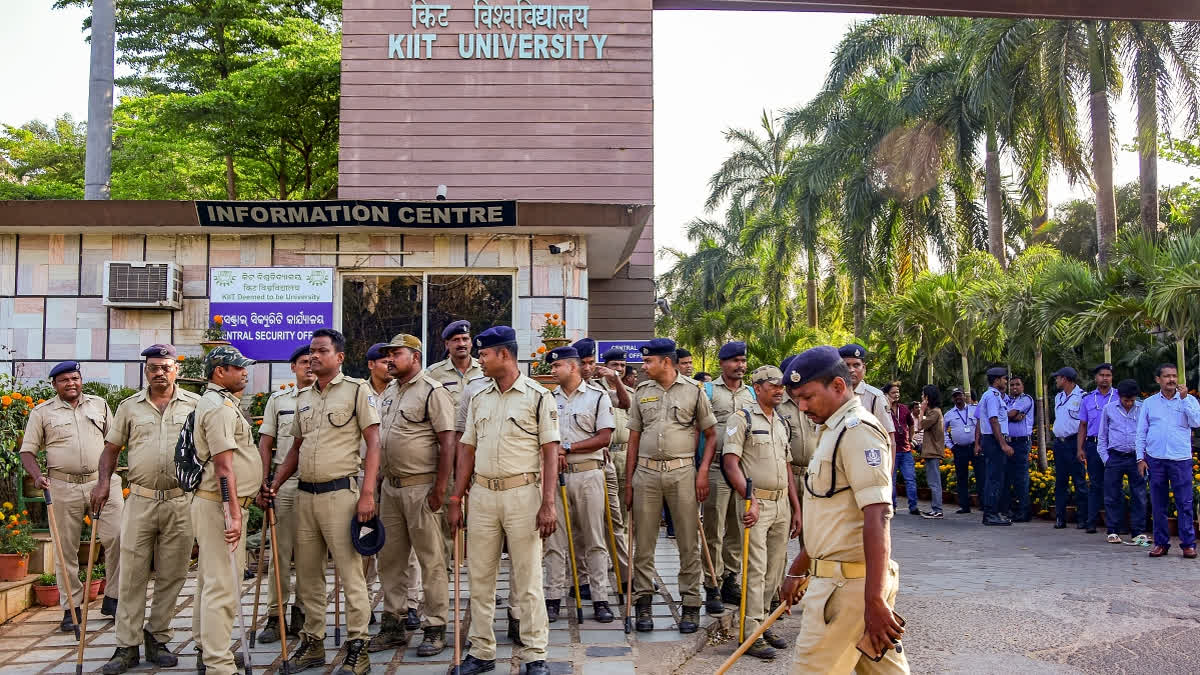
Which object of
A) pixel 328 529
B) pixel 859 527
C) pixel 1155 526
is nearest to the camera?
pixel 859 527

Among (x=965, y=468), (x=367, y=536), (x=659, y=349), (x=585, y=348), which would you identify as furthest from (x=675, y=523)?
(x=965, y=468)

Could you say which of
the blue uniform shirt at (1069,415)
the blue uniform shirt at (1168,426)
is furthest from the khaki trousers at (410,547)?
the blue uniform shirt at (1069,415)

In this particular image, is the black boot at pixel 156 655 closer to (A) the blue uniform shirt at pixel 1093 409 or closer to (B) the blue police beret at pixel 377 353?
(B) the blue police beret at pixel 377 353

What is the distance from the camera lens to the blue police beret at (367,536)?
5.89 meters

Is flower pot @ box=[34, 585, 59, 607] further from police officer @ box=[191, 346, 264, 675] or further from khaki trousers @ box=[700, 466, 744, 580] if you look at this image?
khaki trousers @ box=[700, 466, 744, 580]

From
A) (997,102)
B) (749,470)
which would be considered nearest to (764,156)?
(997,102)

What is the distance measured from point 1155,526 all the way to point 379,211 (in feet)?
27.8

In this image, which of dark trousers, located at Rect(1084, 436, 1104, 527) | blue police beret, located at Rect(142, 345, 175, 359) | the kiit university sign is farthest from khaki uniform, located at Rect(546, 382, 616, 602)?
the kiit university sign

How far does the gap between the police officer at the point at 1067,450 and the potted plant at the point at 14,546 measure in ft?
35.2

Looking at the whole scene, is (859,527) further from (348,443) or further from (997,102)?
(997,102)

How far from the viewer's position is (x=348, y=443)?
20.0 ft

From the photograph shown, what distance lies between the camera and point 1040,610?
7.34 m

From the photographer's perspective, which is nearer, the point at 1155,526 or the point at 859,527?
the point at 859,527

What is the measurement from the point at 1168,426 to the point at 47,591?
10292 millimetres
